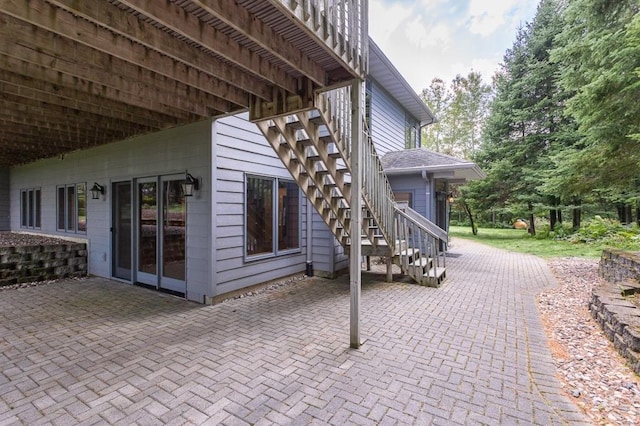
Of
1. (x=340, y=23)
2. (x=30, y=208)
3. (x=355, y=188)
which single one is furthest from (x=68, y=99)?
(x=30, y=208)

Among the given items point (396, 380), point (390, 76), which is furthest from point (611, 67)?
point (396, 380)

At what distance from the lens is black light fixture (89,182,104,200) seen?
251 inches

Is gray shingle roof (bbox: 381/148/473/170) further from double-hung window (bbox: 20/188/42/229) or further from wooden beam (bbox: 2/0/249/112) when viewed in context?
double-hung window (bbox: 20/188/42/229)

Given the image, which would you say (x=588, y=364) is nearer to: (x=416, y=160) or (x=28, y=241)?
(x=416, y=160)

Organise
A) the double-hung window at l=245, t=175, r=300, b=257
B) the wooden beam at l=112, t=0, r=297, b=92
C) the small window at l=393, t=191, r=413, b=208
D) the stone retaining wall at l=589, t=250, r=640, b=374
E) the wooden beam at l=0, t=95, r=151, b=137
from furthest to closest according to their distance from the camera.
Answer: the small window at l=393, t=191, r=413, b=208
the double-hung window at l=245, t=175, r=300, b=257
the wooden beam at l=0, t=95, r=151, b=137
the stone retaining wall at l=589, t=250, r=640, b=374
the wooden beam at l=112, t=0, r=297, b=92

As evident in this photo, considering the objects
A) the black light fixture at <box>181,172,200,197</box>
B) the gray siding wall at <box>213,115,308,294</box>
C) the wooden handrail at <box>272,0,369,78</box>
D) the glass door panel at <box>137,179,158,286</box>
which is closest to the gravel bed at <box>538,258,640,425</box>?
the wooden handrail at <box>272,0,369,78</box>

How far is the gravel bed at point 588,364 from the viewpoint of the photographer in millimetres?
2213

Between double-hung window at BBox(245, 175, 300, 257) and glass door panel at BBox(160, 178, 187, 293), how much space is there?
1040mm

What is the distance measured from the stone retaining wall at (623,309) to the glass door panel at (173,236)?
545 cm

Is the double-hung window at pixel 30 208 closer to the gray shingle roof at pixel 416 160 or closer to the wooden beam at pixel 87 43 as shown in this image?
the wooden beam at pixel 87 43

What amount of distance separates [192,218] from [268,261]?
159 cm

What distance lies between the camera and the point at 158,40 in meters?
2.65

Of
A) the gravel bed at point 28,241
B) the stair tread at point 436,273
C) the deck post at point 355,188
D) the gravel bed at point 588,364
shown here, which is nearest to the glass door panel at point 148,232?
the gravel bed at point 28,241

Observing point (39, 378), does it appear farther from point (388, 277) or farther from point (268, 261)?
point (388, 277)
